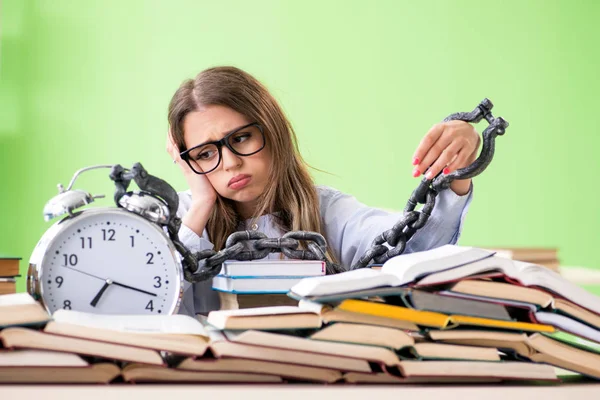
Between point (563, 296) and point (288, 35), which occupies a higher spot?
point (288, 35)

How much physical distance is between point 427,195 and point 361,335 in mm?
491

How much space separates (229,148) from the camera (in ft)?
5.28

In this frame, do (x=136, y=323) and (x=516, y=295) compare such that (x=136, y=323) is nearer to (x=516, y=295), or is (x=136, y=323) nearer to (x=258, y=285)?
(x=258, y=285)

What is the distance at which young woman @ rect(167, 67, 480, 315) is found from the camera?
1684mm

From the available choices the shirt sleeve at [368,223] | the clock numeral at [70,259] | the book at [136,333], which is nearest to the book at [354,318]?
the book at [136,333]

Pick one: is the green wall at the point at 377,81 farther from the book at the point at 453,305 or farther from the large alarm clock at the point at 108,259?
the book at the point at 453,305

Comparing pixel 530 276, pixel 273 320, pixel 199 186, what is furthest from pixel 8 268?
pixel 530 276

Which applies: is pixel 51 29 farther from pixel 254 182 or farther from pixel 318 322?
pixel 318 322

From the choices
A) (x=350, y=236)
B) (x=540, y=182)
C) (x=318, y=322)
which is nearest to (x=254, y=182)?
(x=350, y=236)

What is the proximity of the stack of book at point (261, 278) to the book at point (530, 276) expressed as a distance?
0.33 m

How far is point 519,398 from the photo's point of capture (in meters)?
0.74

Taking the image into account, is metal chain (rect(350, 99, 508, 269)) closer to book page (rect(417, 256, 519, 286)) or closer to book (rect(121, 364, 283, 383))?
book page (rect(417, 256, 519, 286))

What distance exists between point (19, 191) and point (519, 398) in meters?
3.54

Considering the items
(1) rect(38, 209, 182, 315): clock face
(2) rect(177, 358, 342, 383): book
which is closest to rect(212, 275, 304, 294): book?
(1) rect(38, 209, 182, 315): clock face
